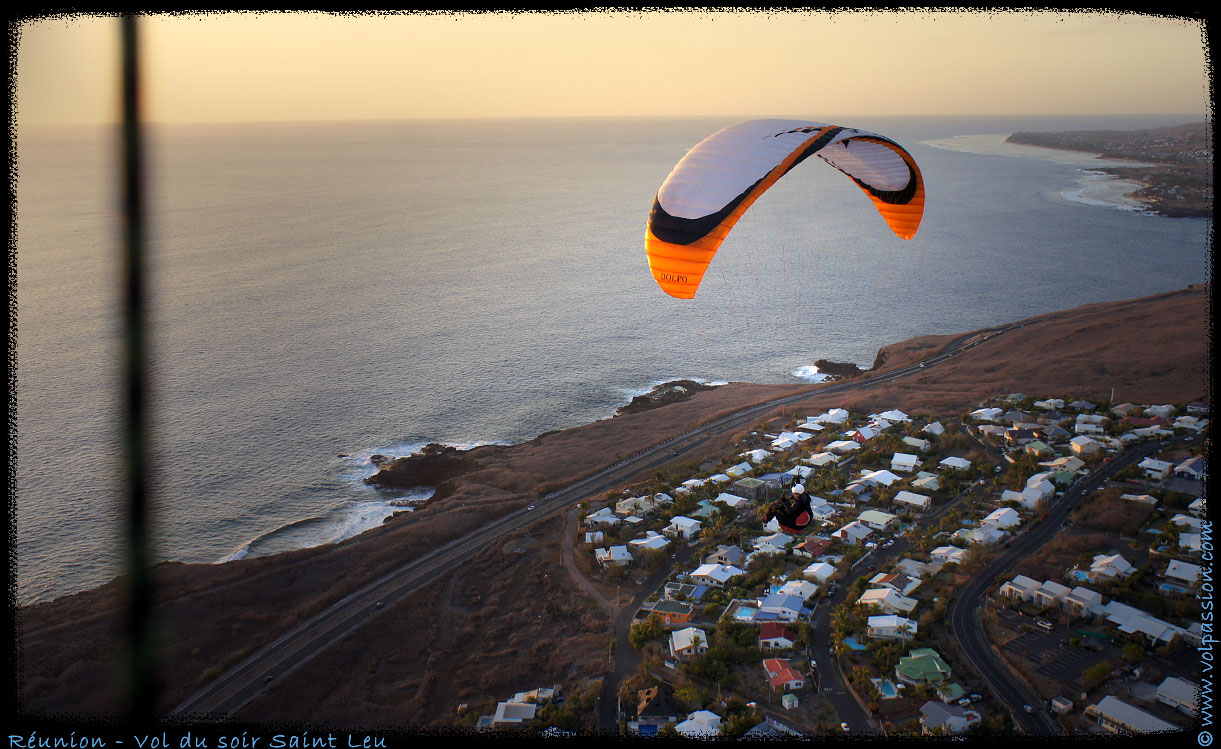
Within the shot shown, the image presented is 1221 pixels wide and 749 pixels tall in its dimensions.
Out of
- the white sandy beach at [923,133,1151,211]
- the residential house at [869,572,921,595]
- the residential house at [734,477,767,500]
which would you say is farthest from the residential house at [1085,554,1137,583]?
the white sandy beach at [923,133,1151,211]

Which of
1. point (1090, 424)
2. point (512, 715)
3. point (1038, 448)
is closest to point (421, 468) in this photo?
point (512, 715)

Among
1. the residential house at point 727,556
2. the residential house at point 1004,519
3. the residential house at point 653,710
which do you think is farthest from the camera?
the residential house at point 1004,519

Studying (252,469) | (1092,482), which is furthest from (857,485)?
(252,469)

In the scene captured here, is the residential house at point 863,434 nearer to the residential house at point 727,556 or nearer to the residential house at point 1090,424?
the residential house at point 1090,424

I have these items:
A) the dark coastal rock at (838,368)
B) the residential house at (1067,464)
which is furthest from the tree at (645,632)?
the dark coastal rock at (838,368)

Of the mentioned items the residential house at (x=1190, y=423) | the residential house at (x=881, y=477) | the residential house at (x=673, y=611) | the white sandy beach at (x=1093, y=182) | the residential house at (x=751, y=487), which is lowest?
the residential house at (x=673, y=611)

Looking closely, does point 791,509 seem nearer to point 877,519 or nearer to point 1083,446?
point 877,519

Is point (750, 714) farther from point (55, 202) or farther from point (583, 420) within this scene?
point (55, 202)
